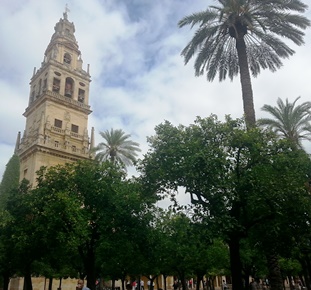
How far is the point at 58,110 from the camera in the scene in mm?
46812

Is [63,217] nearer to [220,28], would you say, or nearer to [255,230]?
[255,230]

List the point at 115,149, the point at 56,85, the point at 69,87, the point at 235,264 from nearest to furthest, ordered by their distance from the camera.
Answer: the point at 235,264, the point at 115,149, the point at 56,85, the point at 69,87

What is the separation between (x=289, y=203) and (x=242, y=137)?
11.6 feet

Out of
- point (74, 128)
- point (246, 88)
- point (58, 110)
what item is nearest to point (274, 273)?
point (246, 88)

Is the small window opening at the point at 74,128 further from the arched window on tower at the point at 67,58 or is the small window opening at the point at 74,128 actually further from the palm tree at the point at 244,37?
the palm tree at the point at 244,37

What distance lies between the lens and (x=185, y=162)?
1479 cm

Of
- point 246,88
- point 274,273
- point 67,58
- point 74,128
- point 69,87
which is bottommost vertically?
point 274,273

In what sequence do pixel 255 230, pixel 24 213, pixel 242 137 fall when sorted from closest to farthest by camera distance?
pixel 242 137
pixel 255 230
pixel 24 213

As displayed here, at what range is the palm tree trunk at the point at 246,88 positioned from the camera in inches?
742

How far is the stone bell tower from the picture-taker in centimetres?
4272

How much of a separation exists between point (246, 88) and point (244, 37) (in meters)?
4.46

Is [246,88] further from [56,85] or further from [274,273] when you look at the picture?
[56,85]

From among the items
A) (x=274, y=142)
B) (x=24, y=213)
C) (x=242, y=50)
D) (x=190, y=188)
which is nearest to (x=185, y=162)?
(x=190, y=188)

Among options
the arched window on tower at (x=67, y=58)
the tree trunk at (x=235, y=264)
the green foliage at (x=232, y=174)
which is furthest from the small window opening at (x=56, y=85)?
the tree trunk at (x=235, y=264)
